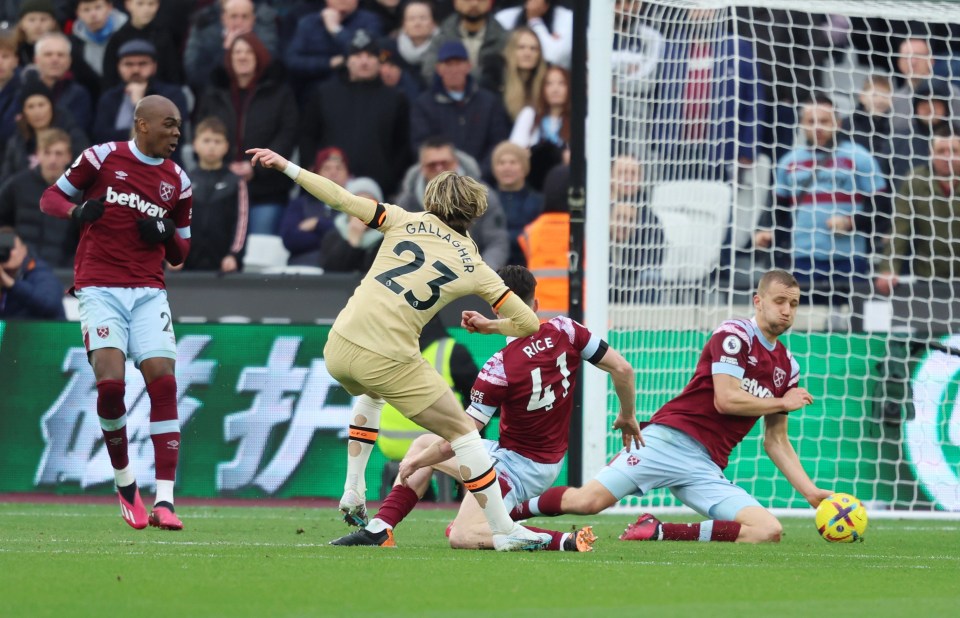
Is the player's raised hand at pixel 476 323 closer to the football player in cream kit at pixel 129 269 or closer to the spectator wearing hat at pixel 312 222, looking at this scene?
the football player in cream kit at pixel 129 269

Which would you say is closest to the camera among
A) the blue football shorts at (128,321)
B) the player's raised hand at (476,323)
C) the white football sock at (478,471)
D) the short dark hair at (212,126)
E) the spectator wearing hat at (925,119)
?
the player's raised hand at (476,323)

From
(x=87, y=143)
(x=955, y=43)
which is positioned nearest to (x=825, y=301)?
(x=955, y=43)

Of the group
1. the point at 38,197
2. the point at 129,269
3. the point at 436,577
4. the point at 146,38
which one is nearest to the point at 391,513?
the point at 436,577

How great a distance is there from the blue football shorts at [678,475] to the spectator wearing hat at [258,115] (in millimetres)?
6614

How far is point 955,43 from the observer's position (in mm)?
13633

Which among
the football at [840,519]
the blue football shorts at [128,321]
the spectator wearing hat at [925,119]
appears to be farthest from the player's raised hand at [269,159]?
the spectator wearing hat at [925,119]

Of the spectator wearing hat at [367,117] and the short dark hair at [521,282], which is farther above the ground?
the spectator wearing hat at [367,117]

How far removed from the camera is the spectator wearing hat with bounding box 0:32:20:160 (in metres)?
15.1

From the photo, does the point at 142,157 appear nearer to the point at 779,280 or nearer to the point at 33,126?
the point at 779,280

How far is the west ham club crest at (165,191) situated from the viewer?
8.41 metres

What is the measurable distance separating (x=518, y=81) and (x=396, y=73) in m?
1.27

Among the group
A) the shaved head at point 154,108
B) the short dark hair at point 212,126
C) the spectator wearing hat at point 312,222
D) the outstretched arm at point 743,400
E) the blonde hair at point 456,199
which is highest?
the short dark hair at point 212,126

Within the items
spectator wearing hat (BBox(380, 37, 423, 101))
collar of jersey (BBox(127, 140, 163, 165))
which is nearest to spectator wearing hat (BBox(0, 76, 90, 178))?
spectator wearing hat (BBox(380, 37, 423, 101))

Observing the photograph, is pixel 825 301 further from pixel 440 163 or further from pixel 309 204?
pixel 309 204
